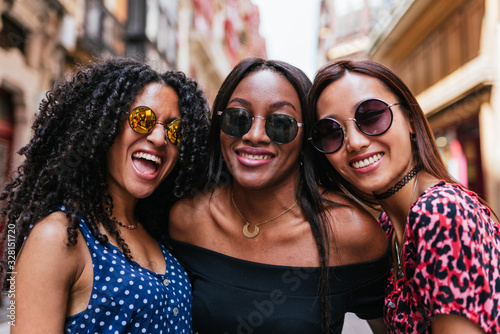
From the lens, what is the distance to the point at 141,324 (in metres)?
1.94

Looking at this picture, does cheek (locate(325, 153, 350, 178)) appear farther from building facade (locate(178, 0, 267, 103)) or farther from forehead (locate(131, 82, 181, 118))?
building facade (locate(178, 0, 267, 103))

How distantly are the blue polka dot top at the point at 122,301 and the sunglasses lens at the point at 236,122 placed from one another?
0.96m

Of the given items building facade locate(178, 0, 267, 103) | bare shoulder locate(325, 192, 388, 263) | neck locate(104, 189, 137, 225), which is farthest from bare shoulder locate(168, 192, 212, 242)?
building facade locate(178, 0, 267, 103)

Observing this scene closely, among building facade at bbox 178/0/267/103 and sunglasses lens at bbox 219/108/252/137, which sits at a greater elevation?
building facade at bbox 178/0/267/103

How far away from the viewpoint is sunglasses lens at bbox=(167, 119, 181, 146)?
92.1 inches

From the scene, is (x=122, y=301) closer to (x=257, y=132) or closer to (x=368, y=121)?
(x=257, y=132)

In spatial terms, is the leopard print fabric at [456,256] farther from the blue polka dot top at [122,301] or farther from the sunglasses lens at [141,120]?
the sunglasses lens at [141,120]

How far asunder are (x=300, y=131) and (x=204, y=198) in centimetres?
85

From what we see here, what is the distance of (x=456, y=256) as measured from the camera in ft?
5.26

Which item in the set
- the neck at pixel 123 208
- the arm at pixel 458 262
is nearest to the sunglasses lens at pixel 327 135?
the arm at pixel 458 262

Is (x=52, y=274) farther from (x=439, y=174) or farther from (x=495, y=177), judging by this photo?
(x=495, y=177)

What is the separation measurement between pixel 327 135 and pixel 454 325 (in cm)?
109

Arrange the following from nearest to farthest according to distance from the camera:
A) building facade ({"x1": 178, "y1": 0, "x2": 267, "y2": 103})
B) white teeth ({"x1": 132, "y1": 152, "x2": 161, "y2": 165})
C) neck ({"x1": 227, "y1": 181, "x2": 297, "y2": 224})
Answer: white teeth ({"x1": 132, "y1": 152, "x2": 161, "y2": 165})
neck ({"x1": 227, "y1": 181, "x2": 297, "y2": 224})
building facade ({"x1": 178, "y1": 0, "x2": 267, "y2": 103})

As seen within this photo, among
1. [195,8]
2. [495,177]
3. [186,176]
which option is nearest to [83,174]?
[186,176]
